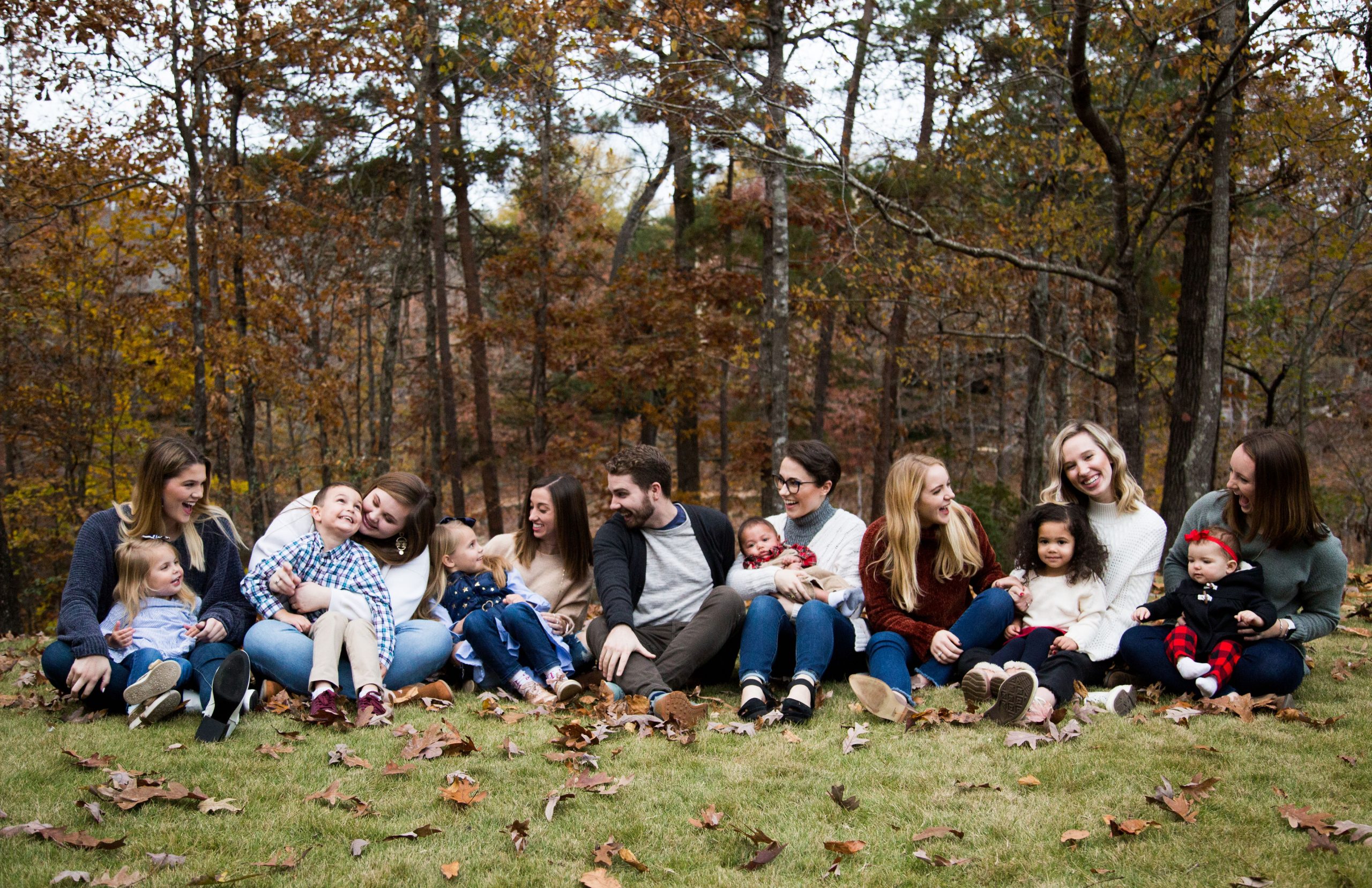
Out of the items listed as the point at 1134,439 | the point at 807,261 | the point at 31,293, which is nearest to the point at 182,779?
the point at 1134,439

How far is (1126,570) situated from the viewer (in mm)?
5000

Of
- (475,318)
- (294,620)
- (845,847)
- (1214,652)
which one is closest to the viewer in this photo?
(845,847)

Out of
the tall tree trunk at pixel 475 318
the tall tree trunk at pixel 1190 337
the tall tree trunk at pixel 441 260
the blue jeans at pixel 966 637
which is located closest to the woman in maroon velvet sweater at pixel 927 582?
the blue jeans at pixel 966 637

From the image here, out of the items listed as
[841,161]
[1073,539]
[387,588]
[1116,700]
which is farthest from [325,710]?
[841,161]

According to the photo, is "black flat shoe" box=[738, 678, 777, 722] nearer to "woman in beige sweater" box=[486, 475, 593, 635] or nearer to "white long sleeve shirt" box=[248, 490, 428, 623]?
"woman in beige sweater" box=[486, 475, 593, 635]

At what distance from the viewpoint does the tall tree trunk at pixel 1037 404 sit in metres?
15.2

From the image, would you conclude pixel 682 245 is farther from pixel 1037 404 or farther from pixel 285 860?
pixel 285 860

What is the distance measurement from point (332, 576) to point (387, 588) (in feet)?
0.94

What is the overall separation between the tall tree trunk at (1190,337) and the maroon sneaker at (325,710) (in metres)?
8.69

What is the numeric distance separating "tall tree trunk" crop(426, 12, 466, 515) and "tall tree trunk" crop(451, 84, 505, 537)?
0.42 meters

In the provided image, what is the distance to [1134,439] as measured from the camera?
10.1 m

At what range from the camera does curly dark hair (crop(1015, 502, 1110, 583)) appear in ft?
16.3

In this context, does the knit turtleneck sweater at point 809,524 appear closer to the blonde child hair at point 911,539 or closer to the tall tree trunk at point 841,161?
the blonde child hair at point 911,539

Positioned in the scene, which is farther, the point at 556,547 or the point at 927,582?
the point at 556,547
